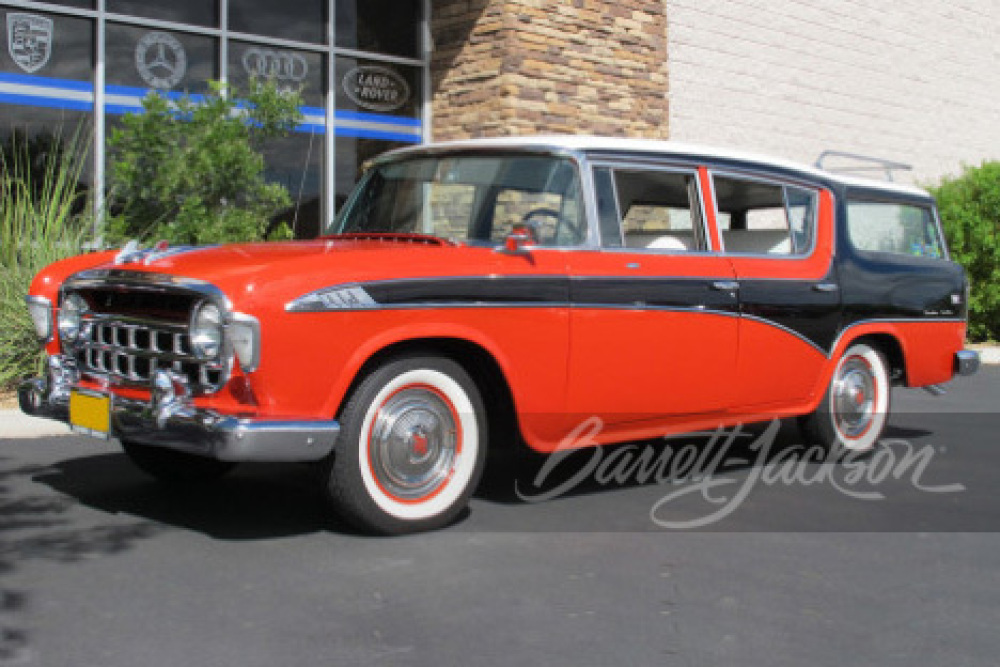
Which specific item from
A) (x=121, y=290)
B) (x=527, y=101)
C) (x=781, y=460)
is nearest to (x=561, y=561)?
(x=121, y=290)

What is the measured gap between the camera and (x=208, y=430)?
4.49 metres

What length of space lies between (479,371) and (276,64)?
28.1 ft

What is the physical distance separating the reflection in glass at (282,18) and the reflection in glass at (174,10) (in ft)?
0.76

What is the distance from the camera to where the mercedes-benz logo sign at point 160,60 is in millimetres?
11984

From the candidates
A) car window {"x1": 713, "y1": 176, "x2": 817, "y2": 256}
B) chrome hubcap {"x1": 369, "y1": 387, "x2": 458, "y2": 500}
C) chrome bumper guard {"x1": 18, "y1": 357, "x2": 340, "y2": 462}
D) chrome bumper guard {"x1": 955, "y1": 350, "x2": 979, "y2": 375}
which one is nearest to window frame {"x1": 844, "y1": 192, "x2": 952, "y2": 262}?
car window {"x1": 713, "y1": 176, "x2": 817, "y2": 256}

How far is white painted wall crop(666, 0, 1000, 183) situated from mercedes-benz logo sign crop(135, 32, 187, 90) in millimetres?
5949

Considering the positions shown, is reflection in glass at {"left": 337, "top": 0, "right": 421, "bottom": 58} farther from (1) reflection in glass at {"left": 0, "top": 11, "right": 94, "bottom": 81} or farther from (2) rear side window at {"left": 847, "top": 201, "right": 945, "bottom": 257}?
(2) rear side window at {"left": 847, "top": 201, "right": 945, "bottom": 257}

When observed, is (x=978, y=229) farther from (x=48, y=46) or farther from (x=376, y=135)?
(x=48, y=46)

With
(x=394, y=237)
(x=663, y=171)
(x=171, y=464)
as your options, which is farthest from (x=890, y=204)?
(x=171, y=464)

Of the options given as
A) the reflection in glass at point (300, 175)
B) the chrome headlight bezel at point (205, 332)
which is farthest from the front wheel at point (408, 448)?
the reflection in glass at point (300, 175)

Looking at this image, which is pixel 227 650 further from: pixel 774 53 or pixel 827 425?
pixel 774 53

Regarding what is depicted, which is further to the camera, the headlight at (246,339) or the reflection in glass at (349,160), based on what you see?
the reflection in glass at (349,160)

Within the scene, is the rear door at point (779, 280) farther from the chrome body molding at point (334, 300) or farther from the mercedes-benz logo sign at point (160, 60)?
the mercedes-benz logo sign at point (160, 60)

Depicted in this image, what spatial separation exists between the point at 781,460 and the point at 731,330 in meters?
1.34
